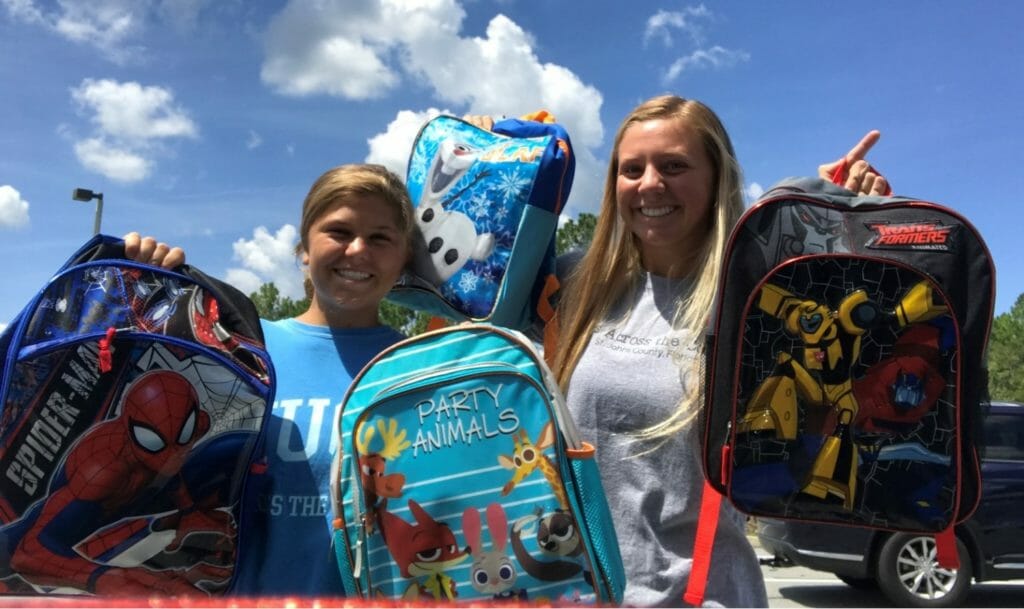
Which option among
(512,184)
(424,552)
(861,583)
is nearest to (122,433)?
(424,552)

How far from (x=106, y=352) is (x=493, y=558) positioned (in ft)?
2.86

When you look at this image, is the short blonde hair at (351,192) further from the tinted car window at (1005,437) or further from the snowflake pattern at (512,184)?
the tinted car window at (1005,437)

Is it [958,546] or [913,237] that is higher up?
[913,237]

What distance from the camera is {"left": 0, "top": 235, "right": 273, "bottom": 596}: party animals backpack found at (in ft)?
4.88

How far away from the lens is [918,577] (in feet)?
20.2

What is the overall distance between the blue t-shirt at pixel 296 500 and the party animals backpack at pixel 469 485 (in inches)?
6.0

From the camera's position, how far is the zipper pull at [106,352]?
1.52m

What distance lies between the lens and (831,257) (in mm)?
1486

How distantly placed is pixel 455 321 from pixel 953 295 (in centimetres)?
127

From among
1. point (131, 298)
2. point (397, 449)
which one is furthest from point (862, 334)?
point (131, 298)

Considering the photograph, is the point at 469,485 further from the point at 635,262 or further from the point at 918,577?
the point at 918,577

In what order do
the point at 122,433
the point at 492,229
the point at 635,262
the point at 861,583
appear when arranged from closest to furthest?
1. the point at 122,433
2. the point at 635,262
3. the point at 492,229
4. the point at 861,583

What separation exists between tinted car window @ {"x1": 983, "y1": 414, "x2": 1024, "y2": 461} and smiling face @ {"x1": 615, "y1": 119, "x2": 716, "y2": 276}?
17.8 feet

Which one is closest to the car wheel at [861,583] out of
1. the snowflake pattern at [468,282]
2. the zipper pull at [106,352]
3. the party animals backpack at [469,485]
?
the snowflake pattern at [468,282]
